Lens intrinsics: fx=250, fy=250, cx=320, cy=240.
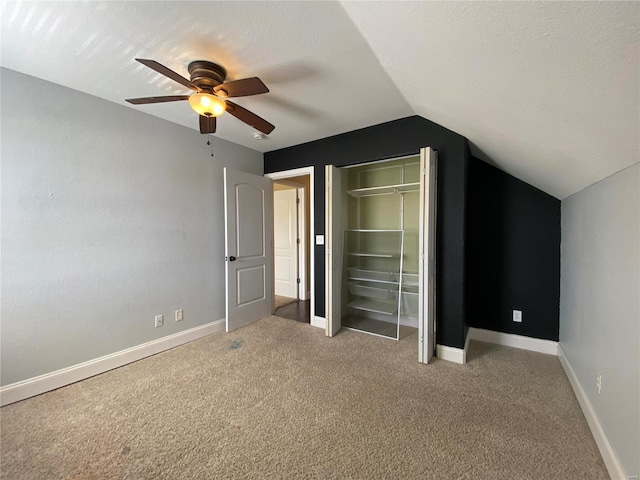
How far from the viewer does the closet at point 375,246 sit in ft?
9.93

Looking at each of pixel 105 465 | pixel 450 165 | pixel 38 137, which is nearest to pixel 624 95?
pixel 450 165

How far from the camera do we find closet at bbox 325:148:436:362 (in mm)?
3025

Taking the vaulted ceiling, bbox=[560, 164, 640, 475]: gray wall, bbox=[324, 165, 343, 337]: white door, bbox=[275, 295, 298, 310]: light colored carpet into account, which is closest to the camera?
the vaulted ceiling

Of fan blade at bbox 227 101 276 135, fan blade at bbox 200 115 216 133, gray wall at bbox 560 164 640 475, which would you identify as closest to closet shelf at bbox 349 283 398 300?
gray wall at bbox 560 164 640 475

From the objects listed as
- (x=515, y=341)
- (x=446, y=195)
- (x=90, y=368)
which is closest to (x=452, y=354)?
(x=515, y=341)

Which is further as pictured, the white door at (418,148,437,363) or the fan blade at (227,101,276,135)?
the white door at (418,148,437,363)

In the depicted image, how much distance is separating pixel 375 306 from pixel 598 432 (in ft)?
6.77

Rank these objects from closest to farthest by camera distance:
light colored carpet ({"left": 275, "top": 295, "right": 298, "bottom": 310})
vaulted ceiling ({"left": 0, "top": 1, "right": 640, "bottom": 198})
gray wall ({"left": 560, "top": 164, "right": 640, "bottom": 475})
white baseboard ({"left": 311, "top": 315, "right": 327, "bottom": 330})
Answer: vaulted ceiling ({"left": 0, "top": 1, "right": 640, "bottom": 198}), gray wall ({"left": 560, "top": 164, "right": 640, "bottom": 475}), white baseboard ({"left": 311, "top": 315, "right": 327, "bottom": 330}), light colored carpet ({"left": 275, "top": 295, "right": 298, "bottom": 310})

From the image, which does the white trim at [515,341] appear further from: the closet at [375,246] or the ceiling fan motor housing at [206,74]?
the ceiling fan motor housing at [206,74]

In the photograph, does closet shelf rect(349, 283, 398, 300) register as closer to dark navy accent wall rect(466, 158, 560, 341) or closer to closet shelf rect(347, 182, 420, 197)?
dark navy accent wall rect(466, 158, 560, 341)

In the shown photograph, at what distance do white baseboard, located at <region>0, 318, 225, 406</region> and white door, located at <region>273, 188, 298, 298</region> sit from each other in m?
2.04

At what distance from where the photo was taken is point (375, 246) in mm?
3705

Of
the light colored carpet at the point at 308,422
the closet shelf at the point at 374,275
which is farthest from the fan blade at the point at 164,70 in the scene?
the closet shelf at the point at 374,275

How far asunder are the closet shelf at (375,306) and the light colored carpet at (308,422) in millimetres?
749
